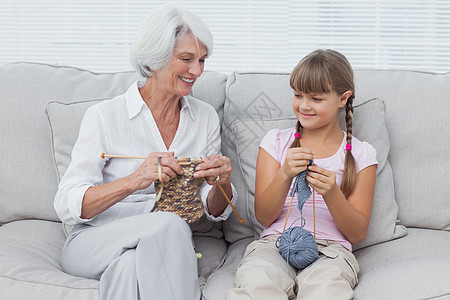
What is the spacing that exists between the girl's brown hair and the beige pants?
254 mm

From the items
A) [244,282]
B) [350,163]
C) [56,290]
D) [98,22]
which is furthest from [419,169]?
[98,22]

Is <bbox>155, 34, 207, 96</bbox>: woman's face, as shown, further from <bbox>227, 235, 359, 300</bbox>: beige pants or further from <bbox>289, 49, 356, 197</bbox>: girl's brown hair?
<bbox>227, 235, 359, 300</bbox>: beige pants

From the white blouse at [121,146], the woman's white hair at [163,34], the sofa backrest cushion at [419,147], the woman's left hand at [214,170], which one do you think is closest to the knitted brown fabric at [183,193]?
the woman's left hand at [214,170]

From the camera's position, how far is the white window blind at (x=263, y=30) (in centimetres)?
296

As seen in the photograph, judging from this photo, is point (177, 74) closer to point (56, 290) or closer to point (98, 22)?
point (56, 290)

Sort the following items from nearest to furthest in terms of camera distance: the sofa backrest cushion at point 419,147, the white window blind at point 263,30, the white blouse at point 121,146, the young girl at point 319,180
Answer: the young girl at point 319,180 → the white blouse at point 121,146 → the sofa backrest cushion at point 419,147 → the white window blind at point 263,30

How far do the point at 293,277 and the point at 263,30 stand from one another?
181 centimetres

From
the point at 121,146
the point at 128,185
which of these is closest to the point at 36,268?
the point at 128,185

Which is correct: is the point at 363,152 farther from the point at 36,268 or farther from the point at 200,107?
the point at 36,268

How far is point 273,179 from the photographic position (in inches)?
64.9

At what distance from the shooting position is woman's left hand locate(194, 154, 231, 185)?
156cm

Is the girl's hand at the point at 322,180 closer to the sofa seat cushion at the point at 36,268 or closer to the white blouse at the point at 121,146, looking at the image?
the white blouse at the point at 121,146

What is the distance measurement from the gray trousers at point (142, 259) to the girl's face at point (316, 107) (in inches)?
21.5

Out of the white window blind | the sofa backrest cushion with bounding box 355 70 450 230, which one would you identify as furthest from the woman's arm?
the white window blind
